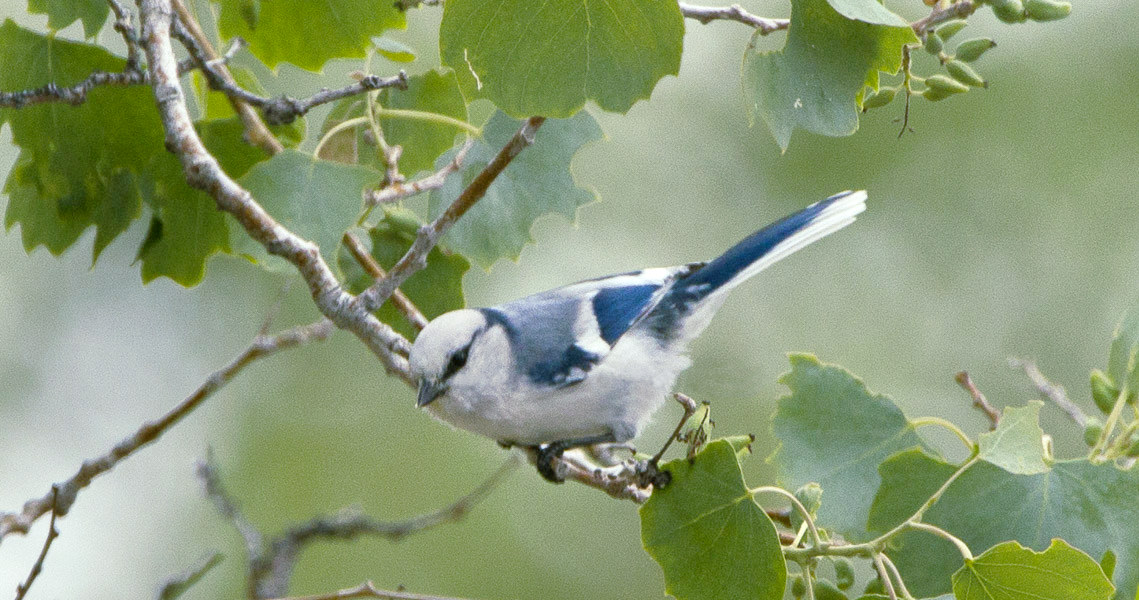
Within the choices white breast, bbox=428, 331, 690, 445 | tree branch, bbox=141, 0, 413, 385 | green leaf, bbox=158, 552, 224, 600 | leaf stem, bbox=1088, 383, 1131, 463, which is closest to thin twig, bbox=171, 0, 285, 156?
tree branch, bbox=141, 0, 413, 385

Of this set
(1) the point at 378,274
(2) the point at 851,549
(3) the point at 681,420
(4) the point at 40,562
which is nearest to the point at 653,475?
(3) the point at 681,420

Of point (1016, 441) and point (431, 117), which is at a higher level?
point (431, 117)

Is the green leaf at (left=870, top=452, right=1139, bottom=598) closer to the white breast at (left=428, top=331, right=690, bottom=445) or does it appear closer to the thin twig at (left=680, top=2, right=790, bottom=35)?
the white breast at (left=428, top=331, right=690, bottom=445)

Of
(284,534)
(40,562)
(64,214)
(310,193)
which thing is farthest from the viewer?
(284,534)

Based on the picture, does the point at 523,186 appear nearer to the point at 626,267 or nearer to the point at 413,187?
the point at 413,187

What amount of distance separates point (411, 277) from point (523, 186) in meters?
0.24

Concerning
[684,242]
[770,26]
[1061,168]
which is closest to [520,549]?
[684,242]

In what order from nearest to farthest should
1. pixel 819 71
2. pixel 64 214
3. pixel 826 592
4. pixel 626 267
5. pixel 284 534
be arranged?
1. pixel 826 592
2. pixel 819 71
3. pixel 64 214
4. pixel 284 534
5. pixel 626 267

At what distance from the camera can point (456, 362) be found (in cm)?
147

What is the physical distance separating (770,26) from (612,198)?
4.42 meters

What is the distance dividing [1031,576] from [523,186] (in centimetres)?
99

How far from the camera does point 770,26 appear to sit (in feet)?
4.54

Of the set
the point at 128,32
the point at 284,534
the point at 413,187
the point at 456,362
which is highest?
the point at 128,32

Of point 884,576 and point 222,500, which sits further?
point 222,500
